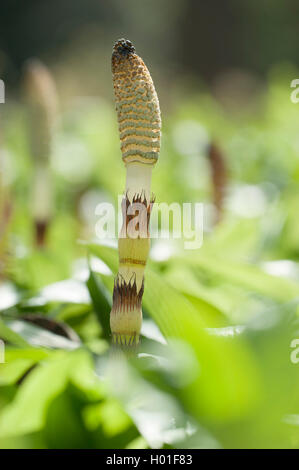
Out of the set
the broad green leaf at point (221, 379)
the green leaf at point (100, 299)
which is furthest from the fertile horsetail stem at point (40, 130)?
the broad green leaf at point (221, 379)

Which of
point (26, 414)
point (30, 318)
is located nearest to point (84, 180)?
point (30, 318)

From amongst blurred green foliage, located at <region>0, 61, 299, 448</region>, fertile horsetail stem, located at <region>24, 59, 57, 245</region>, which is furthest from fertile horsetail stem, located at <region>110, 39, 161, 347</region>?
fertile horsetail stem, located at <region>24, 59, 57, 245</region>

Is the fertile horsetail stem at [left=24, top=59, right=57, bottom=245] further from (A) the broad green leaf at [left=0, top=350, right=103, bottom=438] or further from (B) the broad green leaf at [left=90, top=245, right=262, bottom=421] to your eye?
(B) the broad green leaf at [left=90, top=245, right=262, bottom=421]

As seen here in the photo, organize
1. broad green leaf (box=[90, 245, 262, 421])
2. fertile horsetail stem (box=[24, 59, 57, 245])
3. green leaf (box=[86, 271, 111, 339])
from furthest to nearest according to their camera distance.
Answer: fertile horsetail stem (box=[24, 59, 57, 245]) → green leaf (box=[86, 271, 111, 339]) → broad green leaf (box=[90, 245, 262, 421])

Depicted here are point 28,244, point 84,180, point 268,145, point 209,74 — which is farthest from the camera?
point 209,74

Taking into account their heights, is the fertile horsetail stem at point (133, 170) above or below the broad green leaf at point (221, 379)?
above

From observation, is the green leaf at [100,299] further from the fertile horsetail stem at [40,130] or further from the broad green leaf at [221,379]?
the fertile horsetail stem at [40,130]

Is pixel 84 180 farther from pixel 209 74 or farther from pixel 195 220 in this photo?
pixel 209 74
